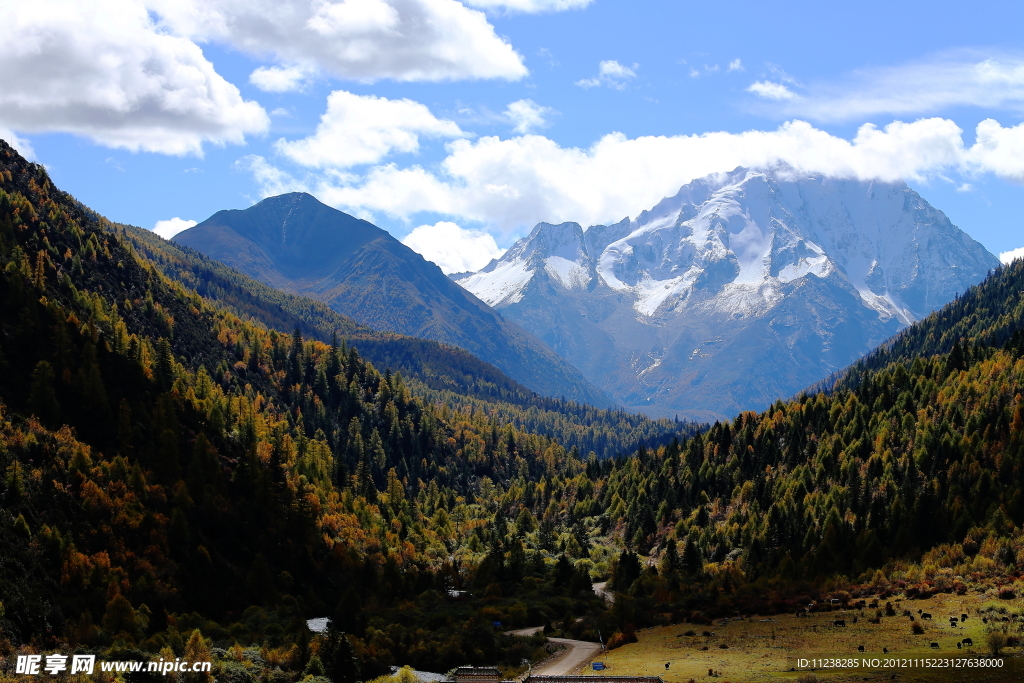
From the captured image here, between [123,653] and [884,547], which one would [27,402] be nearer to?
[123,653]

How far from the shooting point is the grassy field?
89125 mm

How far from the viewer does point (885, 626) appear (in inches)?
4560

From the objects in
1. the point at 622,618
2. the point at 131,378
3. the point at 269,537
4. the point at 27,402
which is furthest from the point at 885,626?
the point at 131,378

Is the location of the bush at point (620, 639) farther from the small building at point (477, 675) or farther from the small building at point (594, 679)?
the small building at point (594, 679)

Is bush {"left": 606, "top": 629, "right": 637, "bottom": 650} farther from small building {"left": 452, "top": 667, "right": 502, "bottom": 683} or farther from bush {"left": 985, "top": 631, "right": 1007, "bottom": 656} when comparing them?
bush {"left": 985, "top": 631, "right": 1007, "bottom": 656}

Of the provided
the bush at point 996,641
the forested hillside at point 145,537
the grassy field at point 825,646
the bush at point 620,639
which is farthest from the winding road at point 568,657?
the bush at point 996,641

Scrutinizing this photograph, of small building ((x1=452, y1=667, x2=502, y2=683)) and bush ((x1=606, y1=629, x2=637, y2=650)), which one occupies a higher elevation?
small building ((x1=452, y1=667, x2=502, y2=683))

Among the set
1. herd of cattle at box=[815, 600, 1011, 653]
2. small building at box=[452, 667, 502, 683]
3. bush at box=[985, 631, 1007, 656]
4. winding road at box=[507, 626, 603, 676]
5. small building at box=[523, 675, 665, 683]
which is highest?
bush at box=[985, 631, 1007, 656]

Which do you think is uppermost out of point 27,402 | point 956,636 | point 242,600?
point 27,402

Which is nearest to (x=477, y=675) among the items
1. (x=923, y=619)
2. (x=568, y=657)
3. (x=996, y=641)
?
(x=568, y=657)

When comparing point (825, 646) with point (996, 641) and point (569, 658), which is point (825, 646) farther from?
point (569, 658)

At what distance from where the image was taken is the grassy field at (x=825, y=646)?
89.1m

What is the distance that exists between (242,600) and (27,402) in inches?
1829

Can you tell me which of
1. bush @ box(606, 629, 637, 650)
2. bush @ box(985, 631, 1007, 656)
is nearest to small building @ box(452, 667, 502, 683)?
bush @ box(606, 629, 637, 650)
